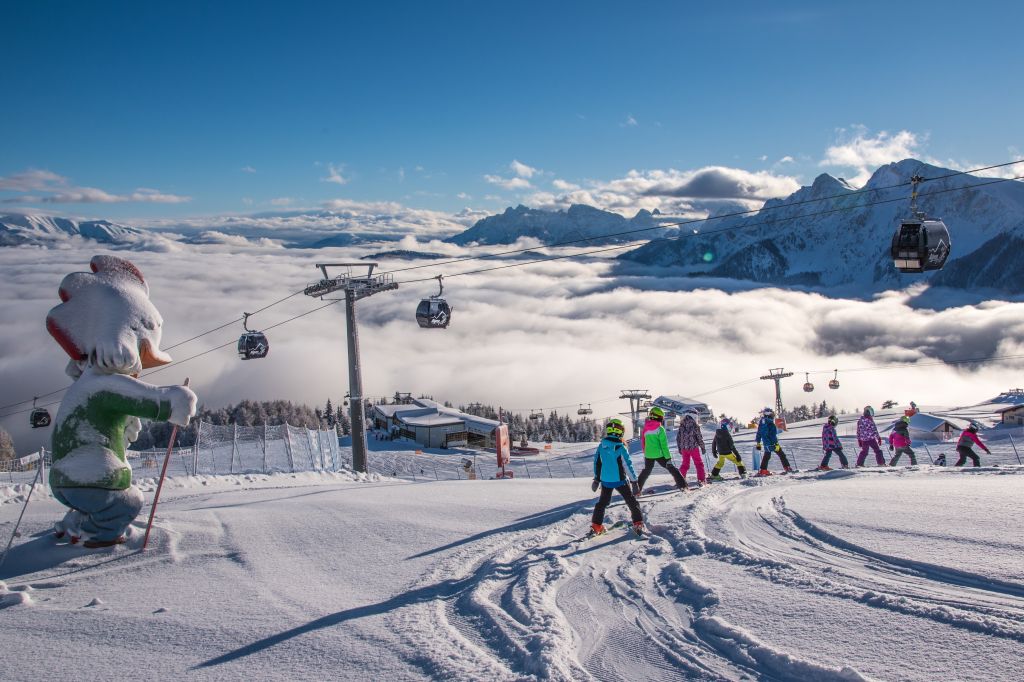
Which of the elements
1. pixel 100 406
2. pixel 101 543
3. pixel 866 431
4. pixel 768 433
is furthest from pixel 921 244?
pixel 101 543

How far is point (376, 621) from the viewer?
5.26 metres

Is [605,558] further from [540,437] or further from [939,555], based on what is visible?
[540,437]

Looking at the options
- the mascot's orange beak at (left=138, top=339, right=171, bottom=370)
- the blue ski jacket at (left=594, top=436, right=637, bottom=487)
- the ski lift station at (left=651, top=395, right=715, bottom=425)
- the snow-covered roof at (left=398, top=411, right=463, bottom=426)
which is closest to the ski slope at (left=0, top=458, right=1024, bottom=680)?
the blue ski jacket at (left=594, top=436, right=637, bottom=487)

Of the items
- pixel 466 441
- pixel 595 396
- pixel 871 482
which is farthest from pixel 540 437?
pixel 871 482

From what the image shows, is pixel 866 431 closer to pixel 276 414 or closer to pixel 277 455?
pixel 277 455

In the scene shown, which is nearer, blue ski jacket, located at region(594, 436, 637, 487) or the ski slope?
the ski slope

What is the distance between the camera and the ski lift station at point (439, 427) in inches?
2520

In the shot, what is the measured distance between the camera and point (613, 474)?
8266mm

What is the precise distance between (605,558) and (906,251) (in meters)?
7.86

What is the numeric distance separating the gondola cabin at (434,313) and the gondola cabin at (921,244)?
561 inches

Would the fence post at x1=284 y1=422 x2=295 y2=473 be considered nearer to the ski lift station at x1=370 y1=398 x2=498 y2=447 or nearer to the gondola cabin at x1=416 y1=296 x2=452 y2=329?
the gondola cabin at x1=416 y1=296 x2=452 y2=329

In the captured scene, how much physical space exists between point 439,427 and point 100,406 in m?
56.9

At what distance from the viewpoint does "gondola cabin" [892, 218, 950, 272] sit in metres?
10.9

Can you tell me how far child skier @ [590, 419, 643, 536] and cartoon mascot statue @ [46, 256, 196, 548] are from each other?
4.88m
